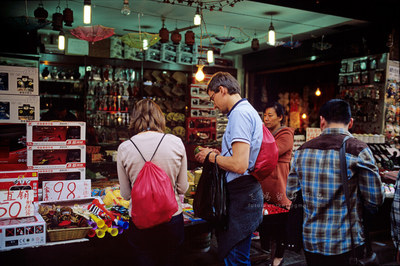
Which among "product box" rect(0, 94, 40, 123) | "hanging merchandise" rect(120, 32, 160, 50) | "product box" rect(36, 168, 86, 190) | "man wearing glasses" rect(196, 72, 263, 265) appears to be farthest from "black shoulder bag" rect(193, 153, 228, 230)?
"hanging merchandise" rect(120, 32, 160, 50)

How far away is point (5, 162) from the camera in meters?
3.54

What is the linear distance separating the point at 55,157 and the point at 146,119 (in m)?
1.55

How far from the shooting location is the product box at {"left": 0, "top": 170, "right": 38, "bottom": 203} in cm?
292

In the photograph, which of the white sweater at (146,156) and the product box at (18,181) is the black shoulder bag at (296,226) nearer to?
the white sweater at (146,156)

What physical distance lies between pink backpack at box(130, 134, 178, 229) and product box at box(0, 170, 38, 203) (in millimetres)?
1174

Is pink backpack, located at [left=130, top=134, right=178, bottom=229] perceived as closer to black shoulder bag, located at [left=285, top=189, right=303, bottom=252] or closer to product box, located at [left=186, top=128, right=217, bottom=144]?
black shoulder bag, located at [left=285, top=189, right=303, bottom=252]

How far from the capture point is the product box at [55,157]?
11.1ft

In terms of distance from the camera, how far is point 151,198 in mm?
2262

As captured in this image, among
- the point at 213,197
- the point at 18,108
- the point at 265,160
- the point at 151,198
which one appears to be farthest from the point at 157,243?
the point at 18,108

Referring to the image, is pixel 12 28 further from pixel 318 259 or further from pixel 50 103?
pixel 318 259

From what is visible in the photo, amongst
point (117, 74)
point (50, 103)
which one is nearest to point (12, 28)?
point (50, 103)

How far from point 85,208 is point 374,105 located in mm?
6266

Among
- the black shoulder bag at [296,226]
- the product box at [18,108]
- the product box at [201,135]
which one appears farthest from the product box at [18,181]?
the product box at [201,135]

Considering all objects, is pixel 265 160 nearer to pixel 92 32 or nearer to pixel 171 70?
pixel 92 32
